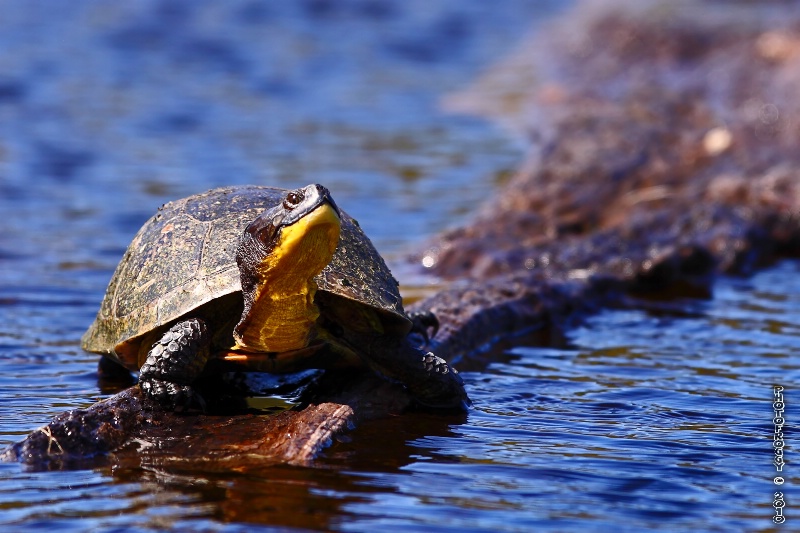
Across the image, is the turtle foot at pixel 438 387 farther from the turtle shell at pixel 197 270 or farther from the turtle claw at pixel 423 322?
the turtle claw at pixel 423 322

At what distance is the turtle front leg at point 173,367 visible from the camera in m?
4.03

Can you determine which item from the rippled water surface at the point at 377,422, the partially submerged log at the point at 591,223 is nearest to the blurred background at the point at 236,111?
the rippled water surface at the point at 377,422

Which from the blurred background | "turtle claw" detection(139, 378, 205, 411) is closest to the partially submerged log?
"turtle claw" detection(139, 378, 205, 411)

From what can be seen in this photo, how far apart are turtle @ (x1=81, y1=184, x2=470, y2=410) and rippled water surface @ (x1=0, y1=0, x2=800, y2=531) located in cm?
31

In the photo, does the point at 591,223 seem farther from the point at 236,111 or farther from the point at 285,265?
the point at 236,111

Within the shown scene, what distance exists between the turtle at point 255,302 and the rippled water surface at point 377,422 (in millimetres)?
306

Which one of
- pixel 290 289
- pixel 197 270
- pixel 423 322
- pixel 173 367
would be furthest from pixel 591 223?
pixel 173 367

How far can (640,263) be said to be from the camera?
270 inches

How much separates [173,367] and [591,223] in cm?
449

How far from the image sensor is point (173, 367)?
404cm

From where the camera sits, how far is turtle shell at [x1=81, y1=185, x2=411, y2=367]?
4227 mm

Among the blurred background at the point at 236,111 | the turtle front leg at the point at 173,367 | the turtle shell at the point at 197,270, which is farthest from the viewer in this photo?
the blurred background at the point at 236,111

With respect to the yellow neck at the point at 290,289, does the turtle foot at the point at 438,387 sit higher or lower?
lower

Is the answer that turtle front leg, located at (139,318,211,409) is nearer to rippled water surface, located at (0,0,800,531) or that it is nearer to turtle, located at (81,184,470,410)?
turtle, located at (81,184,470,410)
